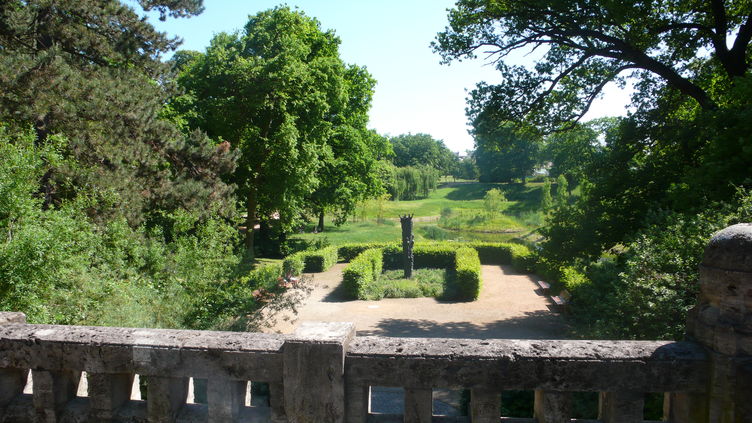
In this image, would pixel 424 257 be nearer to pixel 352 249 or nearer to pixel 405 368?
pixel 352 249

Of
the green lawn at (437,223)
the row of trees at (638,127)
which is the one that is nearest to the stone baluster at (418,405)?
the row of trees at (638,127)

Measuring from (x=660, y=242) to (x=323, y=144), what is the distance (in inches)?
682

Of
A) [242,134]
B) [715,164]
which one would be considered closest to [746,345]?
[715,164]

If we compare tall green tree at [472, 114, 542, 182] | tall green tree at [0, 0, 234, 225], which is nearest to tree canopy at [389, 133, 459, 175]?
tall green tree at [472, 114, 542, 182]

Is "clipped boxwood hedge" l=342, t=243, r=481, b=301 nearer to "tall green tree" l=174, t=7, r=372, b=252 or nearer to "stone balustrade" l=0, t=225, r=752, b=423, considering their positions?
"tall green tree" l=174, t=7, r=372, b=252

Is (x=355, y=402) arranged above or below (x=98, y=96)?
below

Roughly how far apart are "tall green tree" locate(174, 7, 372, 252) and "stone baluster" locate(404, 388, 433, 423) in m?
17.3

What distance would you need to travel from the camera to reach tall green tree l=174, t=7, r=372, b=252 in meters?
19.6

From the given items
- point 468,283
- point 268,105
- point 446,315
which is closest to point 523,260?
point 468,283

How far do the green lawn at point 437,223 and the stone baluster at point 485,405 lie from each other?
88.6ft

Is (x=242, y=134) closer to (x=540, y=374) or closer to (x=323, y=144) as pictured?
(x=323, y=144)

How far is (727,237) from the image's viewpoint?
2.93 m

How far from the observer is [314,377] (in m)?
3.11

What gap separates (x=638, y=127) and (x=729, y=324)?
11.7m
